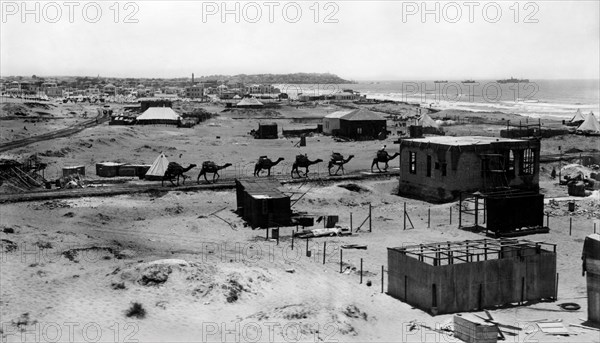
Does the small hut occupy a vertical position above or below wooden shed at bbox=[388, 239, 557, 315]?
above

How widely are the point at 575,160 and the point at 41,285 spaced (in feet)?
123

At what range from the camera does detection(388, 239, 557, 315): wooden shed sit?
18625 millimetres

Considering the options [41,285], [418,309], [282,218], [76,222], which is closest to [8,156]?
[76,222]

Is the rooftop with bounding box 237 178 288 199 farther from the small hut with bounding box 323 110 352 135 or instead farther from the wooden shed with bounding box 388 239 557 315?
the small hut with bounding box 323 110 352 135

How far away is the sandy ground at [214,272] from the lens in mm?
17281

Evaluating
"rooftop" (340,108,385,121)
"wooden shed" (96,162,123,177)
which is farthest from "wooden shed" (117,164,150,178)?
"rooftop" (340,108,385,121)

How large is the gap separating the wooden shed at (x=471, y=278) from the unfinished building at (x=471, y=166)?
12.5 meters

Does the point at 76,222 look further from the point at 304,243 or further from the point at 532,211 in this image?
the point at 532,211

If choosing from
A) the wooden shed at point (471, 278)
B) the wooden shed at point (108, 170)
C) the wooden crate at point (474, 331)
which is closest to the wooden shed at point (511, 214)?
the wooden shed at point (471, 278)

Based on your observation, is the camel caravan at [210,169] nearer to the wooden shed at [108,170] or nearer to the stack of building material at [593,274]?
the wooden shed at [108,170]

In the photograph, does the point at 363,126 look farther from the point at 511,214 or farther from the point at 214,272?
the point at 214,272

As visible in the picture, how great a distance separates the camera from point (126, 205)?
32.4 metres

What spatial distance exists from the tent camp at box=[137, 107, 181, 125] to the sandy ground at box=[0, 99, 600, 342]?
1833 inches

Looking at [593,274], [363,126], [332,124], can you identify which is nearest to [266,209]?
[593,274]
